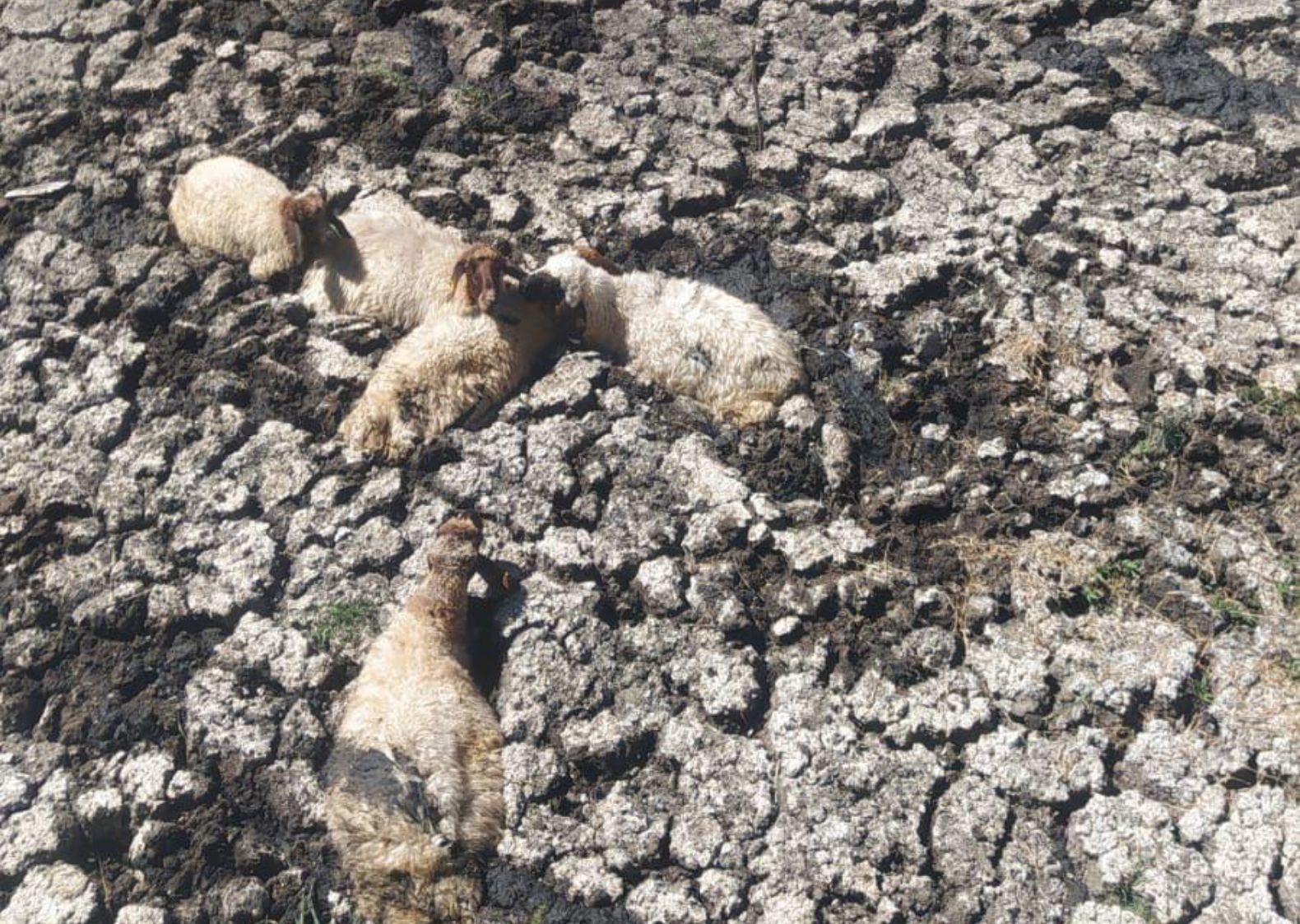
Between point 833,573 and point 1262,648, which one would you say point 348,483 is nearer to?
point 833,573

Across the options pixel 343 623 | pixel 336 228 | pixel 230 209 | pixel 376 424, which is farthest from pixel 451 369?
pixel 230 209

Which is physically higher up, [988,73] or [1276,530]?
[988,73]

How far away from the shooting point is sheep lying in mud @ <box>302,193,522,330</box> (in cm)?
565

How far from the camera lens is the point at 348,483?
17.1 feet

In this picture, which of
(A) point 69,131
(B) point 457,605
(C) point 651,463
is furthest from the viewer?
(A) point 69,131

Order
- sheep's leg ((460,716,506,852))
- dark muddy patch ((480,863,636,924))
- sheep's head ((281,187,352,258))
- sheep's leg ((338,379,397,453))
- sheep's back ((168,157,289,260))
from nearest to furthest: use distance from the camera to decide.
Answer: dark muddy patch ((480,863,636,924))
sheep's leg ((460,716,506,852))
sheep's leg ((338,379,397,453))
sheep's head ((281,187,352,258))
sheep's back ((168,157,289,260))

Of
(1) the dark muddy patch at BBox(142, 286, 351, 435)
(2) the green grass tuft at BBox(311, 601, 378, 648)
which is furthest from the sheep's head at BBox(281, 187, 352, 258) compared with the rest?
(2) the green grass tuft at BBox(311, 601, 378, 648)

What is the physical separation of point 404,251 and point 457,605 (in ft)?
6.14

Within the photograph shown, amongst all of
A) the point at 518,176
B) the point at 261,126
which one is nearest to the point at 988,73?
the point at 518,176

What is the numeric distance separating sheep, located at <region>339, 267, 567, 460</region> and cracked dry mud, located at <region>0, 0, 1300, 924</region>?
14 centimetres

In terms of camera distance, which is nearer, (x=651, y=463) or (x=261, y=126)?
(x=651, y=463)

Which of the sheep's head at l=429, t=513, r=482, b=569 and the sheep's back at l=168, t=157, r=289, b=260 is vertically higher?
the sheep's back at l=168, t=157, r=289, b=260

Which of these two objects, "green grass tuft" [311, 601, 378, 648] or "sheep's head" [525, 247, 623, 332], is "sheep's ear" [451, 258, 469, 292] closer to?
"sheep's head" [525, 247, 623, 332]

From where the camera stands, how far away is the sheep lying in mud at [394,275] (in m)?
5.65
